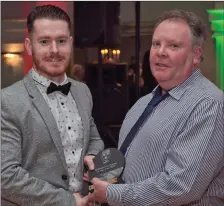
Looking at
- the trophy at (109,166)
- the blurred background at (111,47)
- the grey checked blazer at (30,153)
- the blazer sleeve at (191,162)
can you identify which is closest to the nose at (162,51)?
the blazer sleeve at (191,162)

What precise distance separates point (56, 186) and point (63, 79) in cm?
45

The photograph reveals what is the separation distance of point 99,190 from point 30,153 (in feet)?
1.04

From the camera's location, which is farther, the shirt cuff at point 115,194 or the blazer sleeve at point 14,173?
the blazer sleeve at point 14,173

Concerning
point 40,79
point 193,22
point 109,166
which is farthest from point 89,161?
point 193,22

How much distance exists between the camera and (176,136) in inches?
62.6

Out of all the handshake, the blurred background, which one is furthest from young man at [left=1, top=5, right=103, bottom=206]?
the blurred background

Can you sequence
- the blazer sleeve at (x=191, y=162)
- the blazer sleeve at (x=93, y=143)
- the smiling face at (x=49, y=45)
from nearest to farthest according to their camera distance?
the blazer sleeve at (x=191, y=162)
the smiling face at (x=49, y=45)
the blazer sleeve at (x=93, y=143)

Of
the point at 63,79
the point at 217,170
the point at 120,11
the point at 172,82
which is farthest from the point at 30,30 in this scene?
the point at 120,11

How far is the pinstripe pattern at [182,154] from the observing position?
5.08 feet

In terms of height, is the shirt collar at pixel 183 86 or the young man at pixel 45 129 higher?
the shirt collar at pixel 183 86

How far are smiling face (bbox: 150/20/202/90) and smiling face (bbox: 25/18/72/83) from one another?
0.39 m

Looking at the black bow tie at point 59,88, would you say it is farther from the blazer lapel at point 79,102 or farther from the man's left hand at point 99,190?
the man's left hand at point 99,190

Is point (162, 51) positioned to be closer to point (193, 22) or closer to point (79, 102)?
point (193, 22)

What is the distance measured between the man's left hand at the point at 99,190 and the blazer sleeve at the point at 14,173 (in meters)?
0.22
